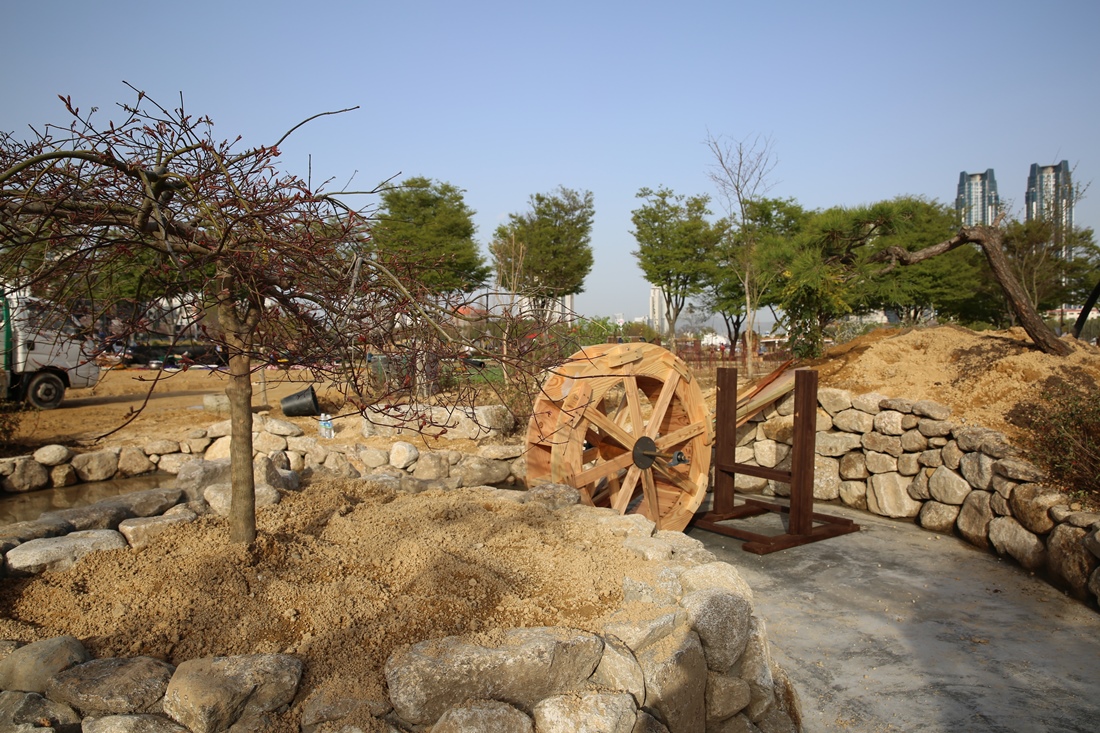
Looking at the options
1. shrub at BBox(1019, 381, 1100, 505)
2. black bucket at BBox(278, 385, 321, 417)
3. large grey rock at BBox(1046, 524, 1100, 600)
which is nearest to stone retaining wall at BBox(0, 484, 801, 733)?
large grey rock at BBox(1046, 524, 1100, 600)

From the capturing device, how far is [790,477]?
657 centimetres

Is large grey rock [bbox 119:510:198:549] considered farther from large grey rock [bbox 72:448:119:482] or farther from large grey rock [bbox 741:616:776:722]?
large grey rock [bbox 72:448:119:482]

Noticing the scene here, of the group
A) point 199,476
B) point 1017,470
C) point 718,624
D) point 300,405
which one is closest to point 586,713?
point 718,624

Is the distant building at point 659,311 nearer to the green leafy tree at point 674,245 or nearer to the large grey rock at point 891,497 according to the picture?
the green leafy tree at point 674,245

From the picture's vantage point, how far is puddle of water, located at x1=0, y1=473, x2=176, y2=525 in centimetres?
734

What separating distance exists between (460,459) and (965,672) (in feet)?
17.5

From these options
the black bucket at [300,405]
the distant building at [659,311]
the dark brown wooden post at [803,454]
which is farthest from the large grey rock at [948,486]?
the distant building at [659,311]

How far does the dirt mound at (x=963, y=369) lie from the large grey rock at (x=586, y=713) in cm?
555

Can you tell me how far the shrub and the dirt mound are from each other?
21cm

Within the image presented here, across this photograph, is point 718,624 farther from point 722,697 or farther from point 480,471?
point 480,471

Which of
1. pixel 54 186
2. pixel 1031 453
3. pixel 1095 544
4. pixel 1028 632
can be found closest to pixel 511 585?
pixel 54 186

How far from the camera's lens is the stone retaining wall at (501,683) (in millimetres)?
2238

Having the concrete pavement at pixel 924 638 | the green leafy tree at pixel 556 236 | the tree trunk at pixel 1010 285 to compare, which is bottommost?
the concrete pavement at pixel 924 638

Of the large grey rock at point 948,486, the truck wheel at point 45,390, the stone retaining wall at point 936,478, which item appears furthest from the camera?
the truck wheel at point 45,390
